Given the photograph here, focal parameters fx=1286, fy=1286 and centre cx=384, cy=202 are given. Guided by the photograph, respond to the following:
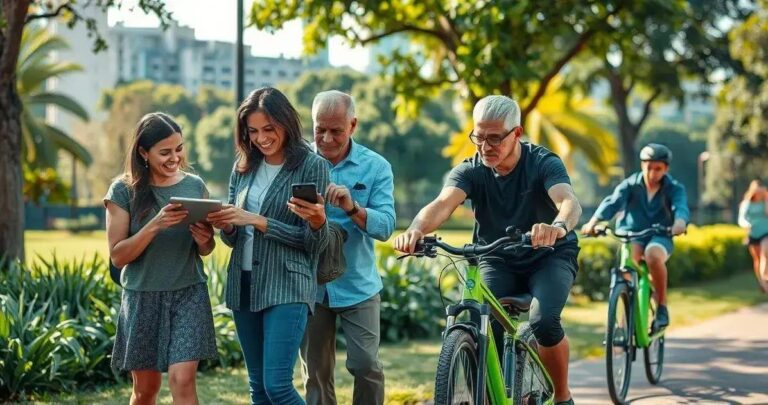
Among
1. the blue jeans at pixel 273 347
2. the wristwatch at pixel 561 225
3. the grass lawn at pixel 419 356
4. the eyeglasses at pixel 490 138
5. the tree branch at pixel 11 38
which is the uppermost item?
the tree branch at pixel 11 38

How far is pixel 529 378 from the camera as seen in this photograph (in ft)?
19.7

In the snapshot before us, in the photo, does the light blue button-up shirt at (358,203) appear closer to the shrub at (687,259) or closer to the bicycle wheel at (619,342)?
the bicycle wheel at (619,342)

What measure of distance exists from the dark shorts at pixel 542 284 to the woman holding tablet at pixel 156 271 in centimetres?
143

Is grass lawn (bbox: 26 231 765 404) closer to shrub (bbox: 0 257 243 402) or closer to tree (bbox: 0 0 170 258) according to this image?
shrub (bbox: 0 257 243 402)

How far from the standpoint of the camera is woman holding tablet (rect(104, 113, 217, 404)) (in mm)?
5422

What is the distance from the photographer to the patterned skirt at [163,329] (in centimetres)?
542

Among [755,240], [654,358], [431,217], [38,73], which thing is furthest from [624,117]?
[431,217]

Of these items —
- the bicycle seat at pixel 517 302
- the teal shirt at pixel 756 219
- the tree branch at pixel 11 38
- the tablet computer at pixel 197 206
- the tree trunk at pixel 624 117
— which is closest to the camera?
the tablet computer at pixel 197 206

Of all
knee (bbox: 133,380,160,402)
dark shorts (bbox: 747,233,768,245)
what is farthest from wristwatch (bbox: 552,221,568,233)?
dark shorts (bbox: 747,233,768,245)

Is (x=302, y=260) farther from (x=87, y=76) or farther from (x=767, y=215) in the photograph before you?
(x=87, y=76)

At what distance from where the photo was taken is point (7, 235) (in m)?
11.0

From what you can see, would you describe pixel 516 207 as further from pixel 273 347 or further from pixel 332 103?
pixel 273 347

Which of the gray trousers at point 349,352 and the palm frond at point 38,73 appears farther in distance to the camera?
the palm frond at point 38,73

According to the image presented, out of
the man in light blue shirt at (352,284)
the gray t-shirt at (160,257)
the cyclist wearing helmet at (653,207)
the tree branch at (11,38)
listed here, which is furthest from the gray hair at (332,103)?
the tree branch at (11,38)
